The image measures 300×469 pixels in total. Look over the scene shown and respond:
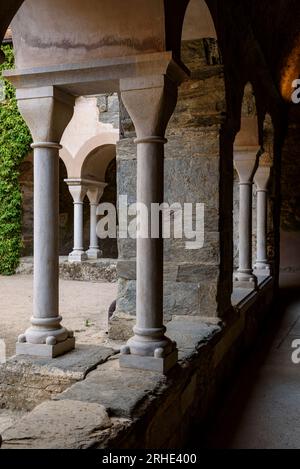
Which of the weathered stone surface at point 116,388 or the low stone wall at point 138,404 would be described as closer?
the low stone wall at point 138,404

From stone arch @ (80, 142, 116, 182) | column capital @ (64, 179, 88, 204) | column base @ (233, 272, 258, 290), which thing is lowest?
column base @ (233, 272, 258, 290)

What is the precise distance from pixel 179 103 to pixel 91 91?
86 centimetres

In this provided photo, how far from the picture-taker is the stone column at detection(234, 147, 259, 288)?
515cm

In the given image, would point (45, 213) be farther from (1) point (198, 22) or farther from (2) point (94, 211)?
(2) point (94, 211)

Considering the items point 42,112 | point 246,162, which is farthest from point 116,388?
point 246,162

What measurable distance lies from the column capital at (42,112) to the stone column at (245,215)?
9.65ft

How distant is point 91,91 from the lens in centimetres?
278

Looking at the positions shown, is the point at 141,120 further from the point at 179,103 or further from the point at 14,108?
the point at 14,108

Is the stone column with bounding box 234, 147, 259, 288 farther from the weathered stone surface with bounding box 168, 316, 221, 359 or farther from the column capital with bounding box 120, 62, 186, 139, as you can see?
the column capital with bounding box 120, 62, 186, 139

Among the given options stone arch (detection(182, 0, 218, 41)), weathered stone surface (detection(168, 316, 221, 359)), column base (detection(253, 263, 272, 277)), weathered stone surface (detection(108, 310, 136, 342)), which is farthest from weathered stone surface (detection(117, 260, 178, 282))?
column base (detection(253, 263, 272, 277))

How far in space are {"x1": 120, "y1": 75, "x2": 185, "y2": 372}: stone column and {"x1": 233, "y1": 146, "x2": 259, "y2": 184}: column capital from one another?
2.80 meters

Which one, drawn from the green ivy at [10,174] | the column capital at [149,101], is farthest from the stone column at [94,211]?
the column capital at [149,101]

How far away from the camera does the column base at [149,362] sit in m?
2.32

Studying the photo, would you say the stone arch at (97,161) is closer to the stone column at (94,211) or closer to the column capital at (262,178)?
the stone column at (94,211)
